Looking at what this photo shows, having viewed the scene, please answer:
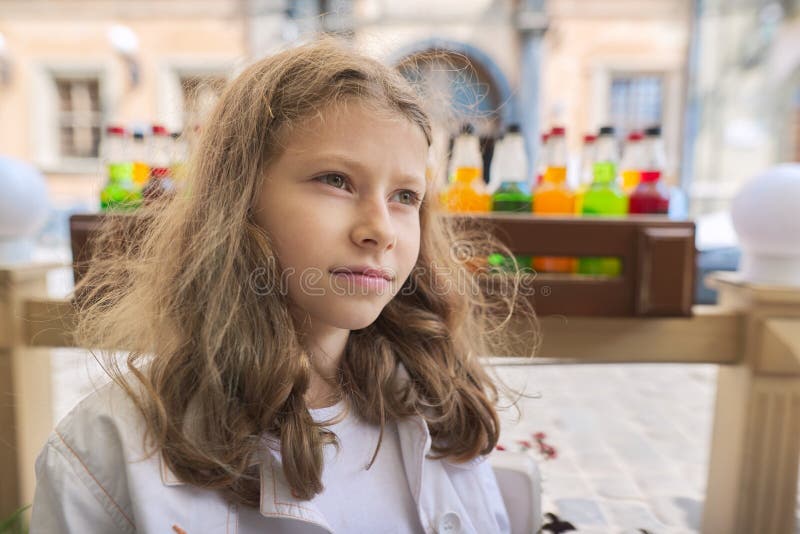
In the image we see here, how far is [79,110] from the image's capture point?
6.53 metres

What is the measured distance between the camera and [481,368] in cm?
82

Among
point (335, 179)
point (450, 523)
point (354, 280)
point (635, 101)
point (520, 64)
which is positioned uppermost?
point (520, 64)

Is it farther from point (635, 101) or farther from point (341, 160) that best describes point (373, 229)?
point (635, 101)

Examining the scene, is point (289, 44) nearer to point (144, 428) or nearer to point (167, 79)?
point (144, 428)

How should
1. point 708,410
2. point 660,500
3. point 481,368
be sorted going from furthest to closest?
point 708,410 → point 660,500 → point 481,368

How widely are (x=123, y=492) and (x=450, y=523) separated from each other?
0.36 m

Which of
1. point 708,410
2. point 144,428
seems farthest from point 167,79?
point 144,428

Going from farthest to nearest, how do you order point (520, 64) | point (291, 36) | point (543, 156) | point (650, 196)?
point (520, 64) < point (291, 36) < point (543, 156) < point (650, 196)

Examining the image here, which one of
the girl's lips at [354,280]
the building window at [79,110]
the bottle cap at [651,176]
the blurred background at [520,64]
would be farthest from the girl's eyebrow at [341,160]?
the building window at [79,110]

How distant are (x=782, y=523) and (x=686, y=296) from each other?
0.50m

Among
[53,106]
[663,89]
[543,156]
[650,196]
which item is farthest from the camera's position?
[53,106]

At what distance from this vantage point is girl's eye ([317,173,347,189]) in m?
0.58

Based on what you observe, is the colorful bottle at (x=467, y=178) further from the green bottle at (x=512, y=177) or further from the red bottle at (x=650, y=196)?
the red bottle at (x=650, y=196)

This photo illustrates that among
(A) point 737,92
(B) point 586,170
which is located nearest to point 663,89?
(A) point 737,92
